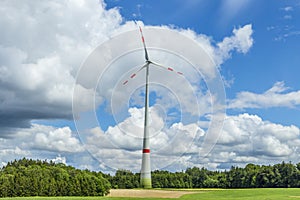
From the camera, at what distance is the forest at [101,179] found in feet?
310

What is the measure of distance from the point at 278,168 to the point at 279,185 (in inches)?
238

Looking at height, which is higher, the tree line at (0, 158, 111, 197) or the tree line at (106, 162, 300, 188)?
the tree line at (106, 162, 300, 188)

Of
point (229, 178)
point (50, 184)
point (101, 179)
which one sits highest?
point (229, 178)

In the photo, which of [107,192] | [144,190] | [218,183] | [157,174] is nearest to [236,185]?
[218,183]

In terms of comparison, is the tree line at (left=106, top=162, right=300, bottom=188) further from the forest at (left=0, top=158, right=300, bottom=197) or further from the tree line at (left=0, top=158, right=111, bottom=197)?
the tree line at (left=0, top=158, right=111, bottom=197)

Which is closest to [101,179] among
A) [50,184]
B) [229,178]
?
[50,184]

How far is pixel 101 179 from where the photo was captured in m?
105

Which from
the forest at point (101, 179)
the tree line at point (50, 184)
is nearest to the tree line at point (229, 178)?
the forest at point (101, 179)

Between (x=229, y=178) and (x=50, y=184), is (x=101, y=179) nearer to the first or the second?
(x=50, y=184)

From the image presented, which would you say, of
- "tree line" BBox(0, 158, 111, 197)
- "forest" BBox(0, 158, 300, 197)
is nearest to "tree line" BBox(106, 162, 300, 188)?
"forest" BBox(0, 158, 300, 197)

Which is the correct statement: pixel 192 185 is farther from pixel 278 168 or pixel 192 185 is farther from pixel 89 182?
pixel 89 182

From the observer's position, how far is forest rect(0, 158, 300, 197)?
310 ft

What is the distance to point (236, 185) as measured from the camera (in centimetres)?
13938

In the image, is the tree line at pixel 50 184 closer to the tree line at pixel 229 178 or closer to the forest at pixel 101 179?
the forest at pixel 101 179
